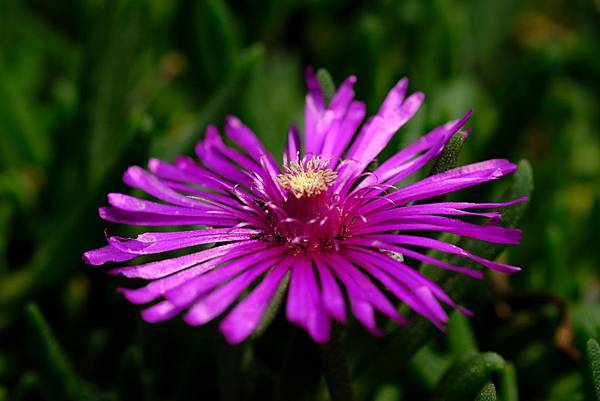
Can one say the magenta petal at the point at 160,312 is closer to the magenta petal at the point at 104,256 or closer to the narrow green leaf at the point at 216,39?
the magenta petal at the point at 104,256

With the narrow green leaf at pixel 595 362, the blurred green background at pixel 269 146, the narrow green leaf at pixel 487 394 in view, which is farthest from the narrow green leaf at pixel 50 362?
the narrow green leaf at pixel 595 362

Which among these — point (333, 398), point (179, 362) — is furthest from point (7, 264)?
point (333, 398)

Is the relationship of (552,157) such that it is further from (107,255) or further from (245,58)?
(107,255)

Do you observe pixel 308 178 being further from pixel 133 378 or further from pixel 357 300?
pixel 133 378

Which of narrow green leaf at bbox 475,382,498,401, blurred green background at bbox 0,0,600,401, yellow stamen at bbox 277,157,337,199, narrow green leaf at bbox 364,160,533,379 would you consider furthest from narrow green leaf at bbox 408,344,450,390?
yellow stamen at bbox 277,157,337,199

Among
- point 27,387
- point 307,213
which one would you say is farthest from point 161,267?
point 27,387

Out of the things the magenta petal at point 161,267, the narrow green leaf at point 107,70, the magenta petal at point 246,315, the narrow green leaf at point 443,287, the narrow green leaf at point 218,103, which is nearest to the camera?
the magenta petal at point 246,315
